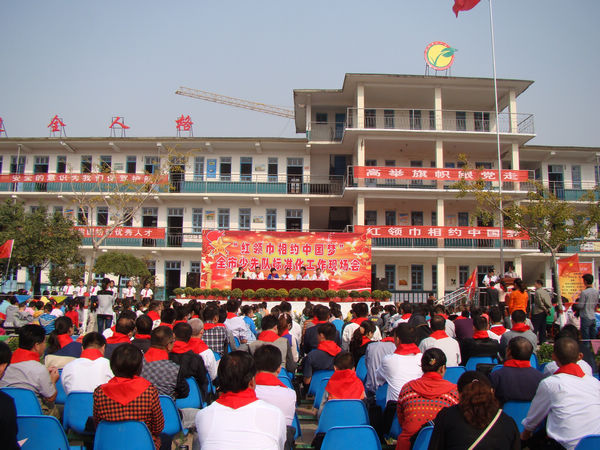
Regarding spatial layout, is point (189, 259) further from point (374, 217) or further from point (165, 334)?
point (165, 334)

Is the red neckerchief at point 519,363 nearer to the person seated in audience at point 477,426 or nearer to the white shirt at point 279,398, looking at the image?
the person seated in audience at point 477,426

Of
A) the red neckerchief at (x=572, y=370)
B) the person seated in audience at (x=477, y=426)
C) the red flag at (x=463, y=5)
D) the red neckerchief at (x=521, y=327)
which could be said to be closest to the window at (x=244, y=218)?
the red flag at (x=463, y=5)

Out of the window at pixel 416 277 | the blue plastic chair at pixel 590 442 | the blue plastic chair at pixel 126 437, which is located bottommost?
the blue plastic chair at pixel 126 437

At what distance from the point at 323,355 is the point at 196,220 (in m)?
25.2

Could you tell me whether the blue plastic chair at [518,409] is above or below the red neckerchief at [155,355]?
below

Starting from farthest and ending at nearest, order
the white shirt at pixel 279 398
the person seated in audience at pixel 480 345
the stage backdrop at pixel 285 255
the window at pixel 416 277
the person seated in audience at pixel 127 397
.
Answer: the window at pixel 416 277 → the stage backdrop at pixel 285 255 → the person seated in audience at pixel 480 345 → the white shirt at pixel 279 398 → the person seated in audience at pixel 127 397

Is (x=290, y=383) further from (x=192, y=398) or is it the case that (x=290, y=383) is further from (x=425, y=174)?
(x=425, y=174)

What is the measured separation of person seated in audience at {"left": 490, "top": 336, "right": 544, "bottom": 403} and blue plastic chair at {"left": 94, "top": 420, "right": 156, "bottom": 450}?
290 centimetres

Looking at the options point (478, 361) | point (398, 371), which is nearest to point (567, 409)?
point (398, 371)

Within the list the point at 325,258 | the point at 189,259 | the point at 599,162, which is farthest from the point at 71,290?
the point at 599,162

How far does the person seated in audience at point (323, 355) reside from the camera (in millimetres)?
5855

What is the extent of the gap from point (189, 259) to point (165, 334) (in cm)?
2512

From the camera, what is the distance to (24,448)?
3.31 meters

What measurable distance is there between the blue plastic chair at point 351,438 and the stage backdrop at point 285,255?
59.2 ft
